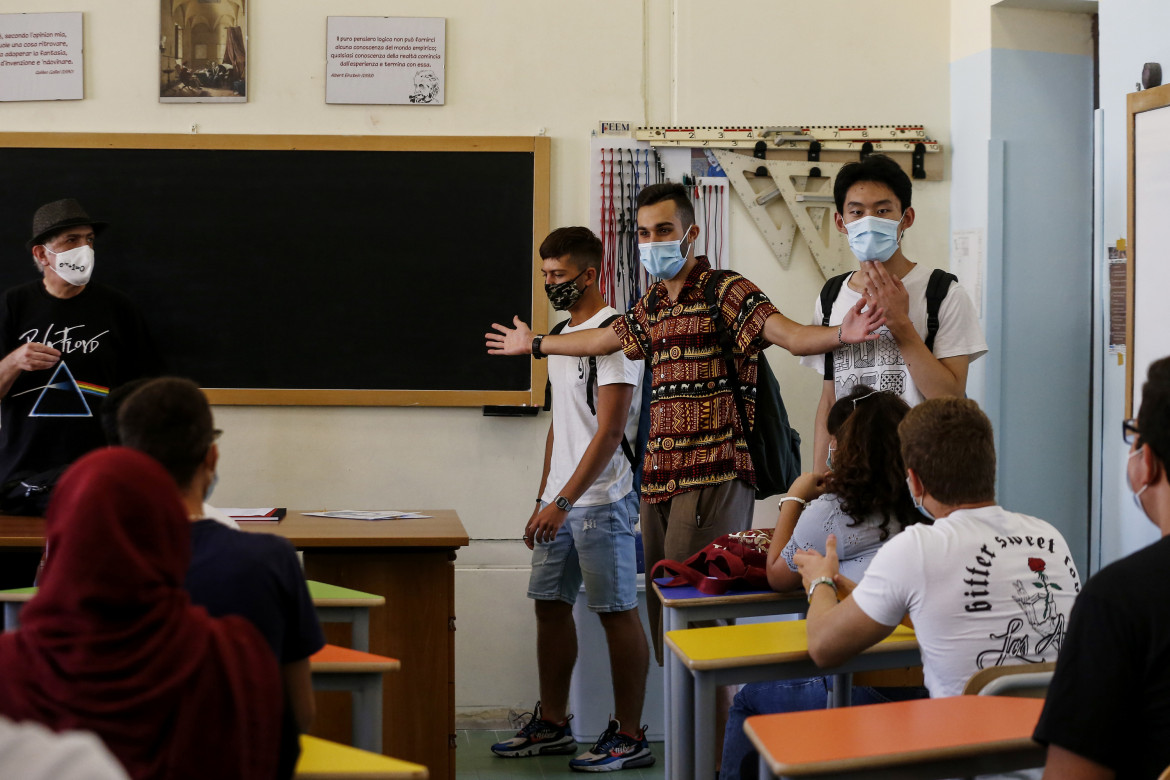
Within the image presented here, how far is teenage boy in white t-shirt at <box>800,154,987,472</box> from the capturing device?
102 inches

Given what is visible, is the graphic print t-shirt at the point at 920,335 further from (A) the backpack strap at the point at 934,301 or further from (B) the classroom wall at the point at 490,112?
(B) the classroom wall at the point at 490,112

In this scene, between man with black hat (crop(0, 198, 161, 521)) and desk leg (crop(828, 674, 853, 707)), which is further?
man with black hat (crop(0, 198, 161, 521))

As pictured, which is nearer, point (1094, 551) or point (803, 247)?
point (1094, 551)

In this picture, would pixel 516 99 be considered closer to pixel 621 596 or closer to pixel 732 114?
pixel 732 114

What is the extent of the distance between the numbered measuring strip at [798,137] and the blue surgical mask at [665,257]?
1.20 meters

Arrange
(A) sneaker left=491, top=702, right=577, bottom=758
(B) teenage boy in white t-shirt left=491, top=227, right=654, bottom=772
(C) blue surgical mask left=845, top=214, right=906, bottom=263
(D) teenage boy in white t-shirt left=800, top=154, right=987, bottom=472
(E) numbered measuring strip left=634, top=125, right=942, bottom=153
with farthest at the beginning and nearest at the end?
(E) numbered measuring strip left=634, top=125, right=942, bottom=153, (A) sneaker left=491, top=702, right=577, bottom=758, (B) teenage boy in white t-shirt left=491, top=227, right=654, bottom=772, (C) blue surgical mask left=845, top=214, right=906, bottom=263, (D) teenage boy in white t-shirt left=800, top=154, right=987, bottom=472

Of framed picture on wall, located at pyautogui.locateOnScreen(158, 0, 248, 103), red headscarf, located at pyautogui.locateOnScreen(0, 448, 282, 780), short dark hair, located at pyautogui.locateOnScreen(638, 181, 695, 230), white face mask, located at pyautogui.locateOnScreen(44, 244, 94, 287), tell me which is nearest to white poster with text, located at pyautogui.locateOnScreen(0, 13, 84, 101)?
framed picture on wall, located at pyautogui.locateOnScreen(158, 0, 248, 103)

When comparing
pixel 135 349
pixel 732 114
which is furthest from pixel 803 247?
pixel 135 349

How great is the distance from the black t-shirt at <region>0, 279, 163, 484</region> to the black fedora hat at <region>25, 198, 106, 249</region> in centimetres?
18

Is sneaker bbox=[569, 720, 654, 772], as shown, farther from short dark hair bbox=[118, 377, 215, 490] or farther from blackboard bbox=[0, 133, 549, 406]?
short dark hair bbox=[118, 377, 215, 490]

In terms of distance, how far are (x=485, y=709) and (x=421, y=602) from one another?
4.24ft

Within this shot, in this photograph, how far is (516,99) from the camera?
4121mm

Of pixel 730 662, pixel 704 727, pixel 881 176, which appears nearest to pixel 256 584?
pixel 730 662

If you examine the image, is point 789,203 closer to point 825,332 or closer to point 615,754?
point 825,332
